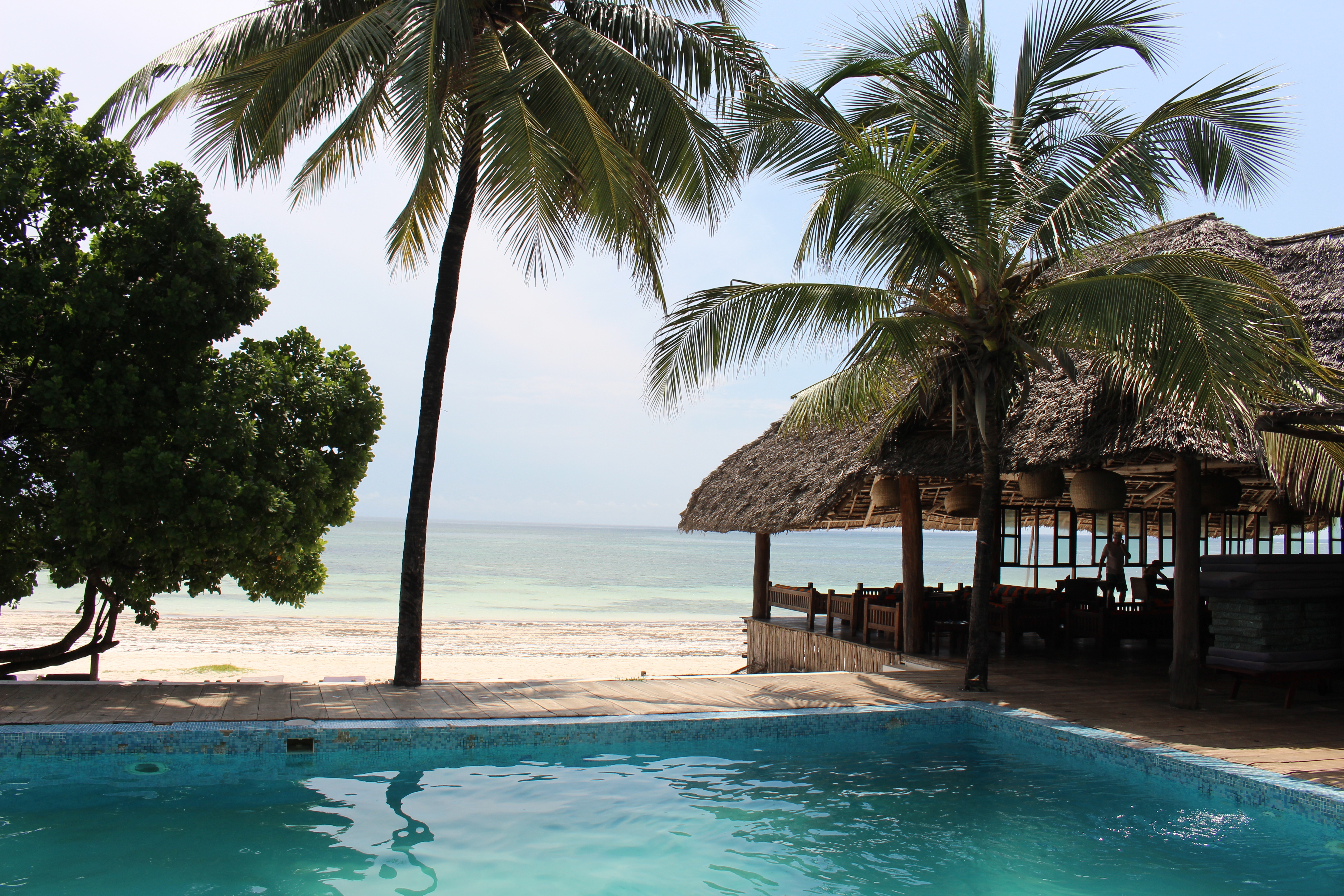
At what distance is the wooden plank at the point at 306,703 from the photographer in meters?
5.72

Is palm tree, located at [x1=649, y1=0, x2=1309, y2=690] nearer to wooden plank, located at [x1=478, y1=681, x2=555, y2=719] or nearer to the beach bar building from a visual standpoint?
the beach bar building

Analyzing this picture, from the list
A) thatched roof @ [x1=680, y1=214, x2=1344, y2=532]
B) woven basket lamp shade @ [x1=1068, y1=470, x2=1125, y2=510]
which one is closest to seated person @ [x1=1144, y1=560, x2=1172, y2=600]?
thatched roof @ [x1=680, y1=214, x2=1344, y2=532]

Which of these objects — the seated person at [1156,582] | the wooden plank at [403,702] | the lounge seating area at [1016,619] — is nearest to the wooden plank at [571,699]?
the wooden plank at [403,702]

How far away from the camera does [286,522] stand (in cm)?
634

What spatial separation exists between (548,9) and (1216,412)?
583 cm

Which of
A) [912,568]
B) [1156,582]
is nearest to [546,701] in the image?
[912,568]

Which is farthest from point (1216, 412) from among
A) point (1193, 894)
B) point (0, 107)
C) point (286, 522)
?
point (0, 107)

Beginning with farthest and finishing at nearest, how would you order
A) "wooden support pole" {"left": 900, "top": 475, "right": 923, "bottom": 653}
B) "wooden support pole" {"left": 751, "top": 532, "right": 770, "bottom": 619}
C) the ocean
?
the ocean → "wooden support pole" {"left": 751, "top": 532, "right": 770, "bottom": 619} → "wooden support pole" {"left": 900, "top": 475, "right": 923, "bottom": 653}

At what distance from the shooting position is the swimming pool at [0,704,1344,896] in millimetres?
4062

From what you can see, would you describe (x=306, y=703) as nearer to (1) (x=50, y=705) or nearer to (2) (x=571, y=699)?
(1) (x=50, y=705)

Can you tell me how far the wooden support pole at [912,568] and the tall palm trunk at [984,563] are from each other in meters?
1.86

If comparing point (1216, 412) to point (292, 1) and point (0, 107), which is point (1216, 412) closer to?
point (292, 1)

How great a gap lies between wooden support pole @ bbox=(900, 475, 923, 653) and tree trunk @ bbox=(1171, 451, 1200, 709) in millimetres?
2585

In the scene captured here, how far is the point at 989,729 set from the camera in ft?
20.8
